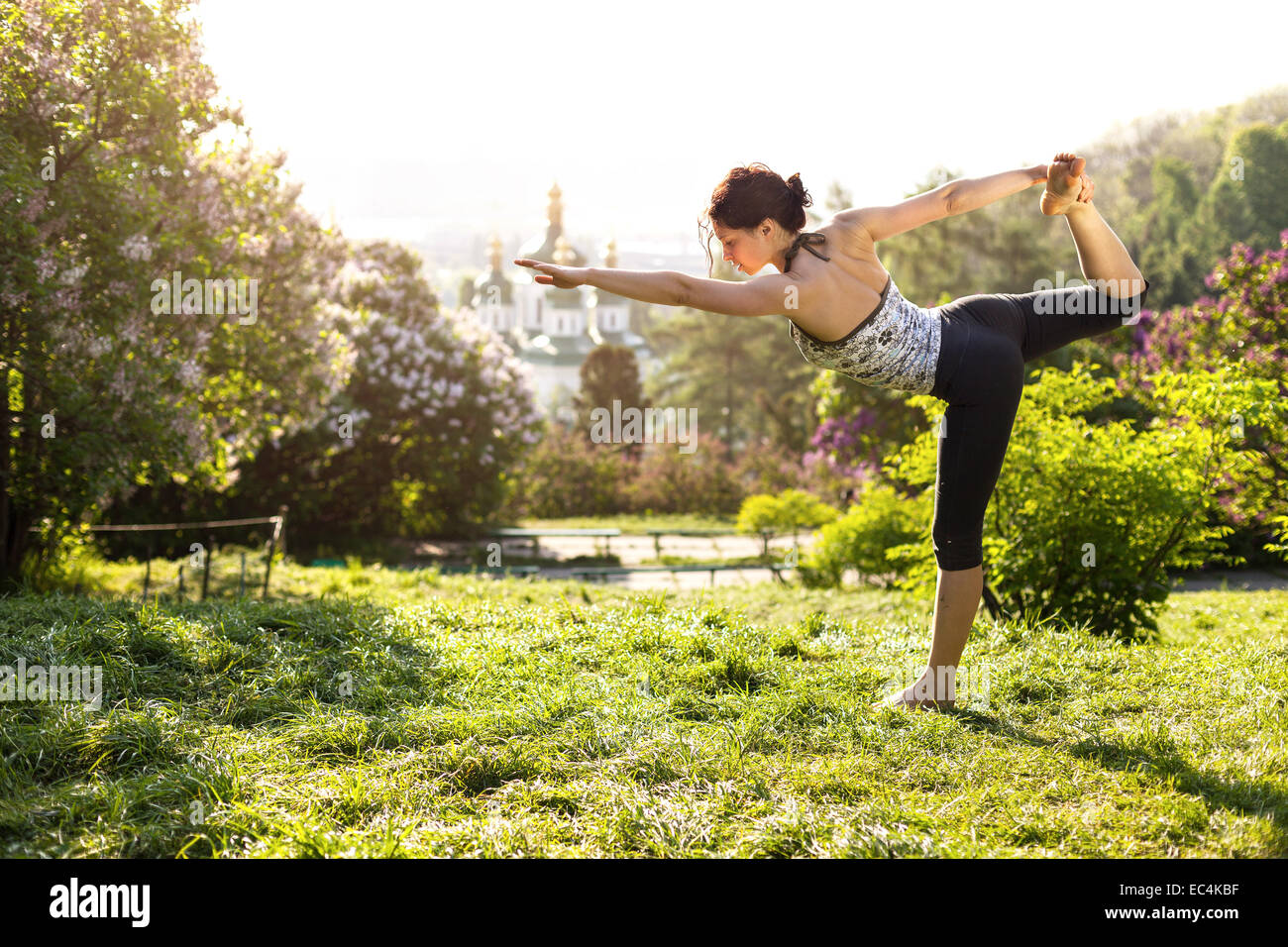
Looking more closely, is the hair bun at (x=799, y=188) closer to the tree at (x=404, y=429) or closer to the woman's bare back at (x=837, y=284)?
the woman's bare back at (x=837, y=284)

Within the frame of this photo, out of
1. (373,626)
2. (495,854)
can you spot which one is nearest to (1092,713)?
(495,854)

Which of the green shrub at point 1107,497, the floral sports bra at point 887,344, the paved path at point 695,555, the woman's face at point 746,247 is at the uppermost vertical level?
the woman's face at point 746,247

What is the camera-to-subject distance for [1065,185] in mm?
3293

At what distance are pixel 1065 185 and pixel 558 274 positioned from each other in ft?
5.73

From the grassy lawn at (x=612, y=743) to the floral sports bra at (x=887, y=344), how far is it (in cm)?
107

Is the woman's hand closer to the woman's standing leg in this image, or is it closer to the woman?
the woman

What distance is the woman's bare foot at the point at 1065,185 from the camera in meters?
3.26

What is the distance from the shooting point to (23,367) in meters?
5.75

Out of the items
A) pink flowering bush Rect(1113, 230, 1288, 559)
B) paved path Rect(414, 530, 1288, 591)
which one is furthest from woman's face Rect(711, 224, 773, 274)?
paved path Rect(414, 530, 1288, 591)

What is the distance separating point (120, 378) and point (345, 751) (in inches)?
162

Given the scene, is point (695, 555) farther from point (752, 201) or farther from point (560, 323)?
point (560, 323)

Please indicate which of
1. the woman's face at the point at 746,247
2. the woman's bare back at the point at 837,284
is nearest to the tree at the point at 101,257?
the woman's face at the point at 746,247

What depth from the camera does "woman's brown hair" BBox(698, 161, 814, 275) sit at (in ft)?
10.2

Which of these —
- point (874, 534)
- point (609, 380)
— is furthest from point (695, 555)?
point (609, 380)
